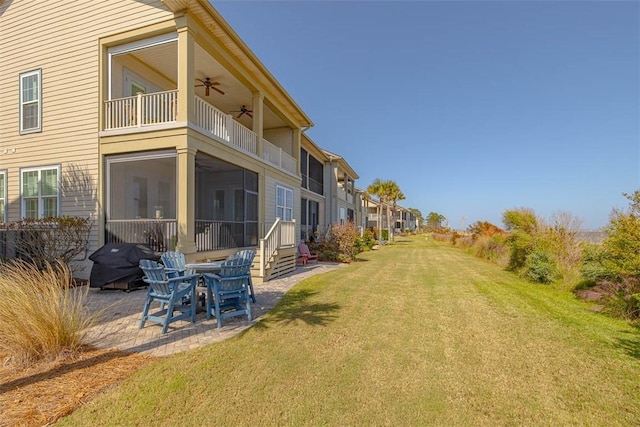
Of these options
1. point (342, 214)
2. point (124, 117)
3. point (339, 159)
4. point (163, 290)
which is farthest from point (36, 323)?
point (342, 214)

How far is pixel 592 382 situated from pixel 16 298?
7.08 metres

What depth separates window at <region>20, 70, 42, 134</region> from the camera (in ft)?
34.7

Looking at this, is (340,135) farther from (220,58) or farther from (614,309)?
(614,309)

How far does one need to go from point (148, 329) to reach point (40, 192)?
893 cm

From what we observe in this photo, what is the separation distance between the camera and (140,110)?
909 centimetres

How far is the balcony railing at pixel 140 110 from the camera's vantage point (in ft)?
30.0

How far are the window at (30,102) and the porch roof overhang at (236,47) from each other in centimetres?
594

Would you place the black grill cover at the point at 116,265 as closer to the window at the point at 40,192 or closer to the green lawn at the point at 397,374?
the window at the point at 40,192

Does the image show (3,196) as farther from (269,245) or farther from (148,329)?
(148,329)

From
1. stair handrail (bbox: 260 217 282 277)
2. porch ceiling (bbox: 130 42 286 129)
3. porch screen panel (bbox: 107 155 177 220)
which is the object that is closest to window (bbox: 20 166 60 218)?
porch screen panel (bbox: 107 155 177 220)

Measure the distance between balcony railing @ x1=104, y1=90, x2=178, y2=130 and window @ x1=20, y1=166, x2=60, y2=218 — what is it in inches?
108

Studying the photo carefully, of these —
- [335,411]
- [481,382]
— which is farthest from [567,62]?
[335,411]

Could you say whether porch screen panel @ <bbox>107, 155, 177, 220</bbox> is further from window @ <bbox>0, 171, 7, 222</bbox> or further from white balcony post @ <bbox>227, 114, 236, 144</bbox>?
window @ <bbox>0, 171, 7, 222</bbox>

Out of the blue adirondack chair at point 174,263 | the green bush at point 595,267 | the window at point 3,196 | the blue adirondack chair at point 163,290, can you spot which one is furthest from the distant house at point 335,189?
the blue adirondack chair at point 163,290
